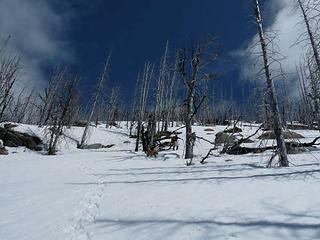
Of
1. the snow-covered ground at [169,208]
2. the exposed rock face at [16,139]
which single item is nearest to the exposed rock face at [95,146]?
the exposed rock face at [16,139]

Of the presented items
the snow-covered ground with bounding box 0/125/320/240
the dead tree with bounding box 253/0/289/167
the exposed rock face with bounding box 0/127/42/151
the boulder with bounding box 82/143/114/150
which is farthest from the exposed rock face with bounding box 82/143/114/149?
the dead tree with bounding box 253/0/289/167

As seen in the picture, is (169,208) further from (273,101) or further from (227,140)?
(227,140)

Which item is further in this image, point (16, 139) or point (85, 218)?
point (16, 139)

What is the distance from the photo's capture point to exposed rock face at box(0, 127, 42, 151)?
25.9m

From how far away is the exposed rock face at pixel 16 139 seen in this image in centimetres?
2595

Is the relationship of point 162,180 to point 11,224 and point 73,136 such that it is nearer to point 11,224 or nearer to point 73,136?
point 11,224

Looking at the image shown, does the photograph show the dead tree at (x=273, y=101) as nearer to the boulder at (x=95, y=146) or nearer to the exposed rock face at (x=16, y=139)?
the exposed rock face at (x=16, y=139)

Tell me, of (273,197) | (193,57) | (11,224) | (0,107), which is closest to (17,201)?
(11,224)

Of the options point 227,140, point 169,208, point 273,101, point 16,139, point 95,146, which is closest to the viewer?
point 169,208

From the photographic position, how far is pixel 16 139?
26.2 meters

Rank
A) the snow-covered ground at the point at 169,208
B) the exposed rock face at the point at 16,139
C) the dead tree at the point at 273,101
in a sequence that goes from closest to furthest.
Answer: the snow-covered ground at the point at 169,208
the dead tree at the point at 273,101
the exposed rock face at the point at 16,139

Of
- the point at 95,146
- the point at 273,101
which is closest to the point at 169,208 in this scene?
the point at 273,101

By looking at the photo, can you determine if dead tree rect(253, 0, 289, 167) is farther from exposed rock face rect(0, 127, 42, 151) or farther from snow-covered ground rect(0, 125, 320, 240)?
exposed rock face rect(0, 127, 42, 151)

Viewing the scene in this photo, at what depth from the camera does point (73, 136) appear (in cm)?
3297
